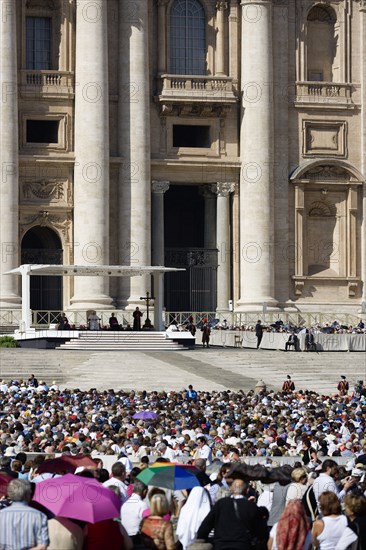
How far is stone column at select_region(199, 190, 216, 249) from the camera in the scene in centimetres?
7569

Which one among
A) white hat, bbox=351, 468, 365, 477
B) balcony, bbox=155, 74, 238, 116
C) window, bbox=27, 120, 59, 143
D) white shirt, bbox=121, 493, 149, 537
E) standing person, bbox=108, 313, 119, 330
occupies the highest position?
balcony, bbox=155, 74, 238, 116

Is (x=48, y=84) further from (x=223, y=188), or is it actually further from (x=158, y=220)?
(x=223, y=188)

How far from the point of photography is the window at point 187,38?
246ft

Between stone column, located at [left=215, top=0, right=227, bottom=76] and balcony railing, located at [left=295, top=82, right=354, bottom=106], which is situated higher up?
stone column, located at [left=215, top=0, right=227, bottom=76]

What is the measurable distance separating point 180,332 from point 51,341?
5.69 meters

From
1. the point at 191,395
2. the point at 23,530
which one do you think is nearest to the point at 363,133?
the point at 191,395

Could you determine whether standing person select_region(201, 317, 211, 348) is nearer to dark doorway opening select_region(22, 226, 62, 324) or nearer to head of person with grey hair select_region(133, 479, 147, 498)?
dark doorway opening select_region(22, 226, 62, 324)

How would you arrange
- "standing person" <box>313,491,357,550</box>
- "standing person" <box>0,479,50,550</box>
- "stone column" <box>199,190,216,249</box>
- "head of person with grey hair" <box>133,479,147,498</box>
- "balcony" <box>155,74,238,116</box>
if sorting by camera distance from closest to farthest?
A: "standing person" <box>0,479,50,550</box> → "standing person" <box>313,491,357,550</box> → "head of person with grey hair" <box>133,479,147,498</box> → "balcony" <box>155,74,238,116</box> → "stone column" <box>199,190,216,249</box>

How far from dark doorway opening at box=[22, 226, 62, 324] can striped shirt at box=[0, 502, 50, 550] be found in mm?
59032

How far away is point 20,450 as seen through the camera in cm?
2488

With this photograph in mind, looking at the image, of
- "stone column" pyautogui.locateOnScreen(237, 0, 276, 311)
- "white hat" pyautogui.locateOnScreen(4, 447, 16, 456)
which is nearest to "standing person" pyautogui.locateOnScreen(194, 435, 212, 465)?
"white hat" pyautogui.locateOnScreen(4, 447, 16, 456)

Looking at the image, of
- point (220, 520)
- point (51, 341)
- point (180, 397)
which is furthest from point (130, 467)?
point (51, 341)

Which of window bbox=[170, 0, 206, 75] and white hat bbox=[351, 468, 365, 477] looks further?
window bbox=[170, 0, 206, 75]

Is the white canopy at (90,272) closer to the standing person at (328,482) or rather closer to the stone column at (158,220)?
the stone column at (158,220)
